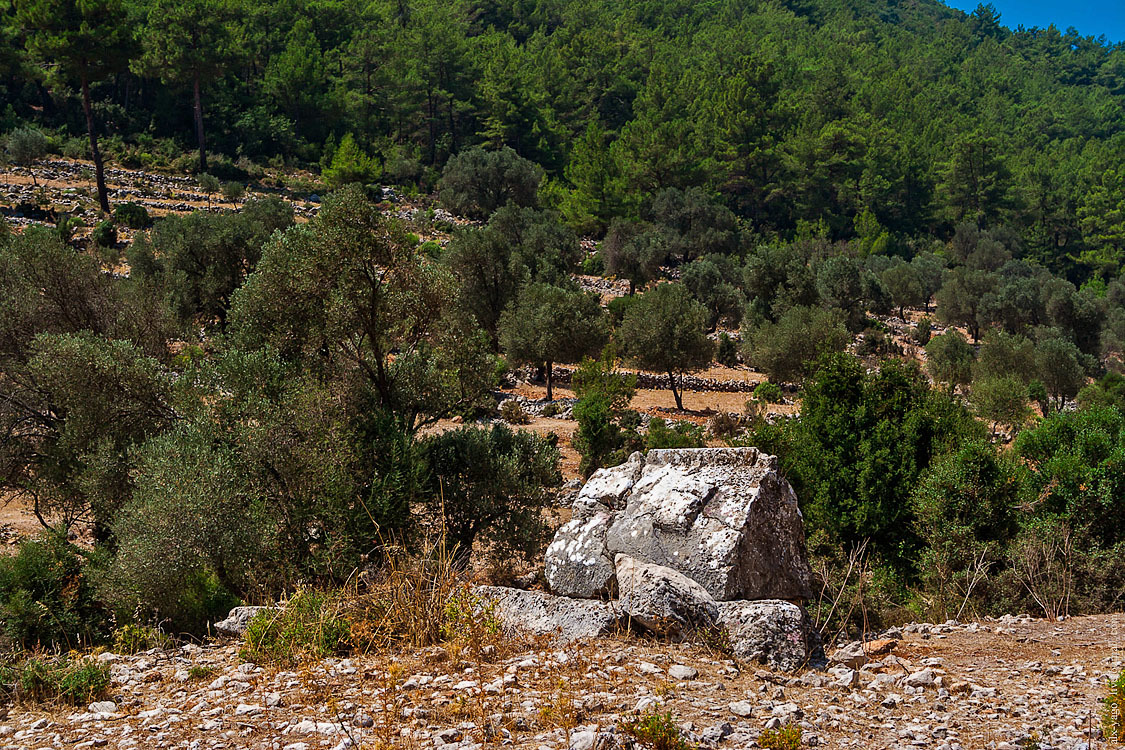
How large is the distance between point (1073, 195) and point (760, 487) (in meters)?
99.3

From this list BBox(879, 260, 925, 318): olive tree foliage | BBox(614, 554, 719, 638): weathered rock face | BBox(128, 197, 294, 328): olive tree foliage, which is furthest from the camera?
BBox(879, 260, 925, 318): olive tree foliage

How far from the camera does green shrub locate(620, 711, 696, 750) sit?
14.2 ft

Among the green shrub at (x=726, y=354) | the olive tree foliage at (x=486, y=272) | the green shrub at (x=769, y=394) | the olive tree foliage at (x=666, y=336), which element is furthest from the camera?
the green shrub at (x=726, y=354)

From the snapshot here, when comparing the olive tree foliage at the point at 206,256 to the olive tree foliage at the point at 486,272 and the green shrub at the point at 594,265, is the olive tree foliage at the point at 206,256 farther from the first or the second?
the green shrub at the point at 594,265

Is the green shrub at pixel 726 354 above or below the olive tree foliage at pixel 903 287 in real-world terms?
below

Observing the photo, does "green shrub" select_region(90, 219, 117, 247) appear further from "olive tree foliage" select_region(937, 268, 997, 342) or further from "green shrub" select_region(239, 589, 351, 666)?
"olive tree foliage" select_region(937, 268, 997, 342)

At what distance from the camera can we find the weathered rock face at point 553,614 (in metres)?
6.41

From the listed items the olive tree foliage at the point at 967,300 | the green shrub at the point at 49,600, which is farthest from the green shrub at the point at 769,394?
the olive tree foliage at the point at 967,300

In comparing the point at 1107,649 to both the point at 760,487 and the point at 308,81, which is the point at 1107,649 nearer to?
the point at 760,487

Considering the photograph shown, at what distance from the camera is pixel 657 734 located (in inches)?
171

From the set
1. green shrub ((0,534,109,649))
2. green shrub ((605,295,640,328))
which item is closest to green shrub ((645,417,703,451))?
green shrub ((0,534,109,649))

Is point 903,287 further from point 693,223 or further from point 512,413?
point 512,413

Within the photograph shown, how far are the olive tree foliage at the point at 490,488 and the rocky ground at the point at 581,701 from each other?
6.95 metres

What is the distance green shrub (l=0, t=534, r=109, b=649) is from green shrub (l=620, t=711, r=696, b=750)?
28.7ft
